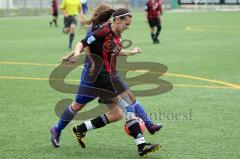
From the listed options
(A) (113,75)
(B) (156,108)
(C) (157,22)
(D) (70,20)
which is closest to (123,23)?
(A) (113,75)

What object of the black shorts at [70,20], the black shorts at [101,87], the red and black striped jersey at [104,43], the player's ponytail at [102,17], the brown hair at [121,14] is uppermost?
the brown hair at [121,14]

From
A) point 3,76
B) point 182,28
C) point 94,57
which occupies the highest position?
point 94,57

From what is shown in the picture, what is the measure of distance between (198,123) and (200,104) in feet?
5.36

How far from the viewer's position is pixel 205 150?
25.3 ft

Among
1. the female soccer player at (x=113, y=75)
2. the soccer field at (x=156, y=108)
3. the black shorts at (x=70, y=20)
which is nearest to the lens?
the female soccer player at (x=113, y=75)

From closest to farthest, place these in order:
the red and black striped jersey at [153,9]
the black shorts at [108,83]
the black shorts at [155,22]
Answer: the black shorts at [108,83], the black shorts at [155,22], the red and black striped jersey at [153,9]

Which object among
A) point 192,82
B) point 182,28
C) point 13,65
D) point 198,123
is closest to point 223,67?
point 192,82

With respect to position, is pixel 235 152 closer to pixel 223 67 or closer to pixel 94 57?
pixel 94 57

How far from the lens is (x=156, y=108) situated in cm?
1069

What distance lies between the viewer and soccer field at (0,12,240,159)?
7797mm

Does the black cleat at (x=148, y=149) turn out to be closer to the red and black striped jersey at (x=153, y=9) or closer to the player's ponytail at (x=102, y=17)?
the player's ponytail at (x=102, y=17)

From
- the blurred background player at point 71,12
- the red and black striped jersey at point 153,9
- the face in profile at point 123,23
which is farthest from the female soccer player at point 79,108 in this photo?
the red and black striped jersey at point 153,9

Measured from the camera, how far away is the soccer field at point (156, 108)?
25.6 feet

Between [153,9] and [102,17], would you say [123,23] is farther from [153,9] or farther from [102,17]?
[153,9]
